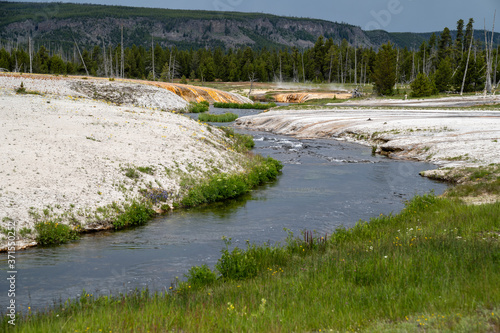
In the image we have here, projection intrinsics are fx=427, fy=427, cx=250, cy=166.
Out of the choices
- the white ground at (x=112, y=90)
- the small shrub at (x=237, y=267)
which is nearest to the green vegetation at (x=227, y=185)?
the small shrub at (x=237, y=267)

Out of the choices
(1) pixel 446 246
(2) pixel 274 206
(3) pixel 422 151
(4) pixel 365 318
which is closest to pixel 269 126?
(3) pixel 422 151

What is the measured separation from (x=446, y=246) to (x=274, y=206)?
31.5 feet

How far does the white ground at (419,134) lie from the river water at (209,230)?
2.59 meters

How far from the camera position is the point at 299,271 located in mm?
8547

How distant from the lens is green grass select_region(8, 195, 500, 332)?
5.77m

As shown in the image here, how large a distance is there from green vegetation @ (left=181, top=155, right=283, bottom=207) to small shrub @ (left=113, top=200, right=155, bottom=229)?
2.07 metres

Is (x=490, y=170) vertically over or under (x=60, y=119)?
under

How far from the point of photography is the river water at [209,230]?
10336 mm

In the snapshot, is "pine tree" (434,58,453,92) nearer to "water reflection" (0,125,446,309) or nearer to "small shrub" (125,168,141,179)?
"water reflection" (0,125,446,309)

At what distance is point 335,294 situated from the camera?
6.91m

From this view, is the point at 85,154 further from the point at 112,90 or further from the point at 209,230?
the point at 112,90

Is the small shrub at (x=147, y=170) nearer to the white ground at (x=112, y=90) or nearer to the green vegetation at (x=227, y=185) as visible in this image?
the green vegetation at (x=227, y=185)

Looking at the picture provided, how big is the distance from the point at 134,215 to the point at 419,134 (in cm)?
2566

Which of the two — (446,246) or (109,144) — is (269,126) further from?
(446,246)
